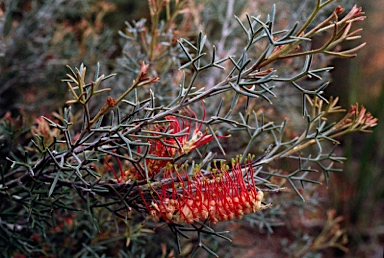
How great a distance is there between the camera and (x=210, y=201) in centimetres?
51

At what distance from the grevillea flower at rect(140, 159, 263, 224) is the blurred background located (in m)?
0.52

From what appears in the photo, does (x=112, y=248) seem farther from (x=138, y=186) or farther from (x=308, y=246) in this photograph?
(x=308, y=246)

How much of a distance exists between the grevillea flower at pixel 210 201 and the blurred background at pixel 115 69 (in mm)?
523

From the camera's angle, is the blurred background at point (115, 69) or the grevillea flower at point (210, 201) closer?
the grevillea flower at point (210, 201)

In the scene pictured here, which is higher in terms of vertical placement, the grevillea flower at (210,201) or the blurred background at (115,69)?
the grevillea flower at (210,201)

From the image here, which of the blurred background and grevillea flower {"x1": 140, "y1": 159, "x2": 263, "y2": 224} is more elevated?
grevillea flower {"x1": 140, "y1": 159, "x2": 263, "y2": 224}

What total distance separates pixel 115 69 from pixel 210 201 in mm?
645

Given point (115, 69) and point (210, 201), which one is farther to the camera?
point (115, 69)

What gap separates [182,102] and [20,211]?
0.46 m

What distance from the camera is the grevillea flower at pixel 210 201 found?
498mm

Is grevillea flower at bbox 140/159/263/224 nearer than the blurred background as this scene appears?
Yes

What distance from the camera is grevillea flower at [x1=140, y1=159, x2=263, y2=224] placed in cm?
50

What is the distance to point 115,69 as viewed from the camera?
3.49 ft

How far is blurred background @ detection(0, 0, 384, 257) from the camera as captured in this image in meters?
1.19
